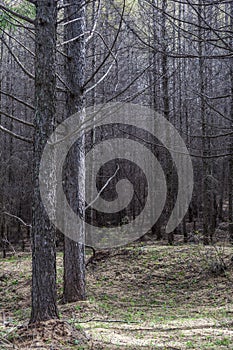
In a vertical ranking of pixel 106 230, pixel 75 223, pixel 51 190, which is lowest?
pixel 106 230

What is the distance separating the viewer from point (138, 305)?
736cm

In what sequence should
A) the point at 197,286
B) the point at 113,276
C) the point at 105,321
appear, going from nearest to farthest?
the point at 105,321 < the point at 197,286 < the point at 113,276

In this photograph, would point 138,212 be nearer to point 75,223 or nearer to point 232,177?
point 232,177

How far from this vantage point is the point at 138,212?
23.7 metres

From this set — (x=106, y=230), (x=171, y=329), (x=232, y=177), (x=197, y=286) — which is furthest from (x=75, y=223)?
(x=106, y=230)

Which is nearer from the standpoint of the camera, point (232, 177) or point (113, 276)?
point (113, 276)

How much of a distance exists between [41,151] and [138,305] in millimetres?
4398

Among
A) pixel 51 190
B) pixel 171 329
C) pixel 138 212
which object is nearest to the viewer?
pixel 51 190

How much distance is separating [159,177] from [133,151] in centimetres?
291

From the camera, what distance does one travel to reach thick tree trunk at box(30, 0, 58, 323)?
4.00 metres

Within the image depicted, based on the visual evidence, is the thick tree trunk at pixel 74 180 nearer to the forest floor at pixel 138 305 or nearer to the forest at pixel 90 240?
the forest at pixel 90 240

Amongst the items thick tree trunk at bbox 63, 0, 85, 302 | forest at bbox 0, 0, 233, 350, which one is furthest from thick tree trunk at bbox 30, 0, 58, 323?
thick tree trunk at bbox 63, 0, 85, 302

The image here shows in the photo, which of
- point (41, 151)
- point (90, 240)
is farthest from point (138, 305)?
point (90, 240)

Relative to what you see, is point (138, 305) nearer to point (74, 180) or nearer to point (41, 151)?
point (74, 180)
